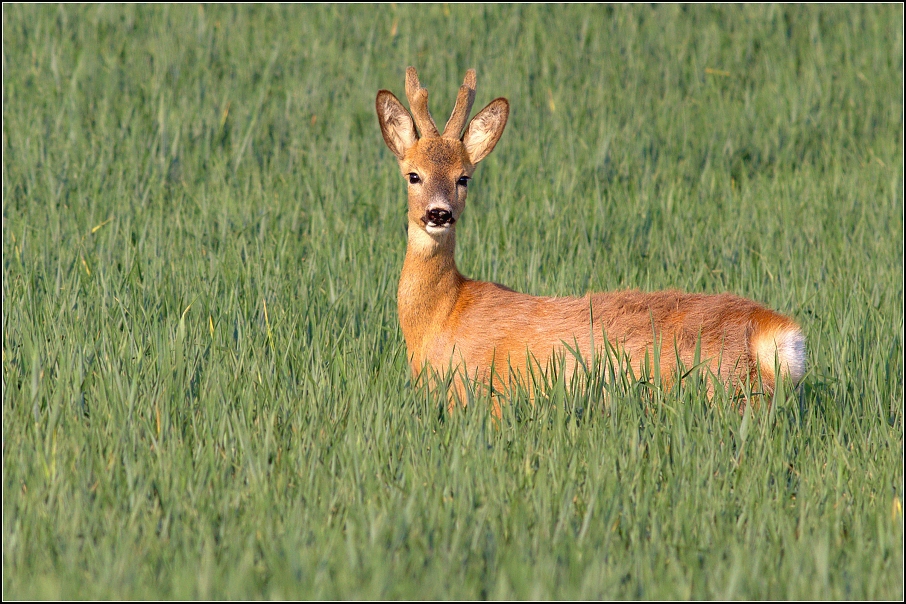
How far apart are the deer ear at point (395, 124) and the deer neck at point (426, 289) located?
0.48 meters

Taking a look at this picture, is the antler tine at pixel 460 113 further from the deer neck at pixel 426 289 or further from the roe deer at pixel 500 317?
the deer neck at pixel 426 289

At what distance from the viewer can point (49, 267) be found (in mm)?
→ 6121

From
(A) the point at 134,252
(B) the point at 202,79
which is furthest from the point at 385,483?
(B) the point at 202,79

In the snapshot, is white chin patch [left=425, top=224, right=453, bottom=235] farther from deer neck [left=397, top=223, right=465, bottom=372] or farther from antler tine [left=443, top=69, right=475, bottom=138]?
antler tine [left=443, top=69, right=475, bottom=138]

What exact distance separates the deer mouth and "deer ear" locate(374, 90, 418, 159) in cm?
59

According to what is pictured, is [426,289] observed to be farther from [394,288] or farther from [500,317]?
[394,288]

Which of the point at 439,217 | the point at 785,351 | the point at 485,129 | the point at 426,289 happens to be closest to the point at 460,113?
the point at 485,129

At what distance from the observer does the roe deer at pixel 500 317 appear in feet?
14.9

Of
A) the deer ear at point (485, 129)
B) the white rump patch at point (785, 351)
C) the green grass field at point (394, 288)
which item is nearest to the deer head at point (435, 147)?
the deer ear at point (485, 129)

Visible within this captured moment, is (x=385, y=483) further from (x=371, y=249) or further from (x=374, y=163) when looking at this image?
(x=374, y=163)

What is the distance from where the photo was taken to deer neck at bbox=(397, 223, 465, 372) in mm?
5086

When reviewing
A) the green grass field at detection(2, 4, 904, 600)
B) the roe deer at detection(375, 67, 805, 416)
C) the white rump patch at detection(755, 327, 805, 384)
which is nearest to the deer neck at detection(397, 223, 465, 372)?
the roe deer at detection(375, 67, 805, 416)

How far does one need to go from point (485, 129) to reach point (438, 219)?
0.78 meters

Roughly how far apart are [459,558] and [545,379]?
1318 mm
